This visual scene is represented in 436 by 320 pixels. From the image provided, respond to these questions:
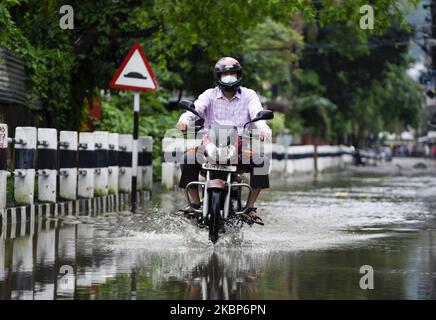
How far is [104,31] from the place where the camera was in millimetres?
23000

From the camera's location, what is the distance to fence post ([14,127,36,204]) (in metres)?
16.6

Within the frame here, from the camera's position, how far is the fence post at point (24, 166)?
16594 millimetres

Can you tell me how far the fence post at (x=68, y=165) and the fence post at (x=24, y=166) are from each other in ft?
5.78

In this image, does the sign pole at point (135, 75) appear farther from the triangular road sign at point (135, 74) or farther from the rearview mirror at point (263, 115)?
the rearview mirror at point (263, 115)

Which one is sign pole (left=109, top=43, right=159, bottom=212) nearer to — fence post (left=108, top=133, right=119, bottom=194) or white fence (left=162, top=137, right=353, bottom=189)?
fence post (left=108, top=133, right=119, bottom=194)

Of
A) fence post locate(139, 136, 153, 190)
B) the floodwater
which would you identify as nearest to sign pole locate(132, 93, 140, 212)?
fence post locate(139, 136, 153, 190)

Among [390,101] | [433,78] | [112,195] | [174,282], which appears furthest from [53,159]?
[390,101]

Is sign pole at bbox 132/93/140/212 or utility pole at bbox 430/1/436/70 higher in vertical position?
utility pole at bbox 430/1/436/70

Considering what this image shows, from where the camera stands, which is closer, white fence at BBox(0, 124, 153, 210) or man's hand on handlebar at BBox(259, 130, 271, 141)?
man's hand on handlebar at BBox(259, 130, 271, 141)

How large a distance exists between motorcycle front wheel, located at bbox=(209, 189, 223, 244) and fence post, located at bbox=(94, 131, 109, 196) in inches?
319

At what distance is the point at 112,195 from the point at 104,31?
3553 millimetres

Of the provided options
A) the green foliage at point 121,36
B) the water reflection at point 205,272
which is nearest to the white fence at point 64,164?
the green foliage at point 121,36

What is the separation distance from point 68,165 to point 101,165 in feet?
5.90

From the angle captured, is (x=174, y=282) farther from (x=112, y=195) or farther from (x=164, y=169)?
(x=164, y=169)
